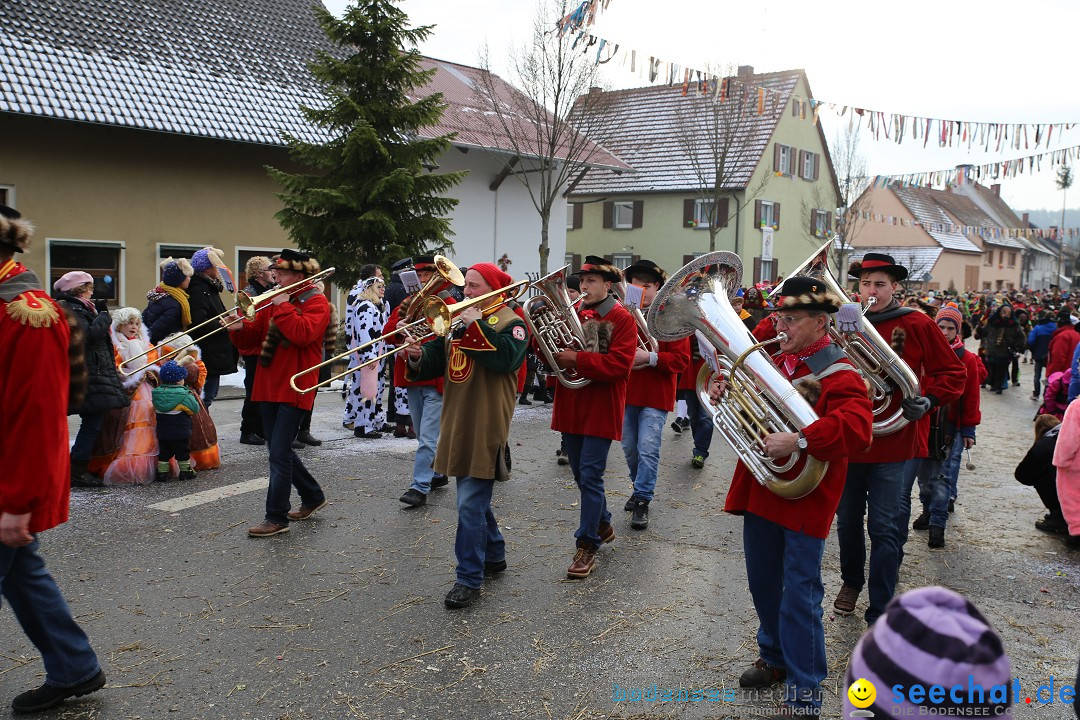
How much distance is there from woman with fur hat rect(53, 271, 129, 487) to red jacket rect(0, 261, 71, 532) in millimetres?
4104

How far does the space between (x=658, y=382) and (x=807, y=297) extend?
10.9 feet

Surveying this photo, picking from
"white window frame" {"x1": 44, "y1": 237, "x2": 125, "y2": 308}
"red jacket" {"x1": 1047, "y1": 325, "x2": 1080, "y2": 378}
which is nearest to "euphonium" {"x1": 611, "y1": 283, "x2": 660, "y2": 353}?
"red jacket" {"x1": 1047, "y1": 325, "x2": 1080, "y2": 378}

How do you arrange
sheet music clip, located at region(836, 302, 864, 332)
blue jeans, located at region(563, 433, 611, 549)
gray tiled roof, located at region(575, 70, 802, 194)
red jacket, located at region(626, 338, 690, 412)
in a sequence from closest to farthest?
1. sheet music clip, located at region(836, 302, 864, 332)
2. blue jeans, located at region(563, 433, 611, 549)
3. red jacket, located at region(626, 338, 690, 412)
4. gray tiled roof, located at region(575, 70, 802, 194)

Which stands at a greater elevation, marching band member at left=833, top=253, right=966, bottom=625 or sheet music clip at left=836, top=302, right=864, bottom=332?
sheet music clip at left=836, top=302, right=864, bottom=332

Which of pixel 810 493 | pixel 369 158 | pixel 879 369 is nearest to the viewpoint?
pixel 810 493

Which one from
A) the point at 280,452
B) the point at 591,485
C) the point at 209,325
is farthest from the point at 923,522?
the point at 209,325

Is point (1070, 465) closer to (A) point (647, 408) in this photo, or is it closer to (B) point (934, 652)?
(A) point (647, 408)

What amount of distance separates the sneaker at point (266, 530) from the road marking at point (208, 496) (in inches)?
39.3

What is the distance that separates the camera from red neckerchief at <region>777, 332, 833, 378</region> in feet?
12.4

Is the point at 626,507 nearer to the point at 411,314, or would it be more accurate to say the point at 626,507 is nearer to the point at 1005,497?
the point at 411,314

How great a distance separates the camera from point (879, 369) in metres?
4.72

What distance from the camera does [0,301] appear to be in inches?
129

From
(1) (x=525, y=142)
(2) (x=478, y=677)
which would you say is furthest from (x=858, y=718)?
(1) (x=525, y=142)

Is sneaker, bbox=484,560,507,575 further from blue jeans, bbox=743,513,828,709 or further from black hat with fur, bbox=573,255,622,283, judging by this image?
blue jeans, bbox=743,513,828,709
